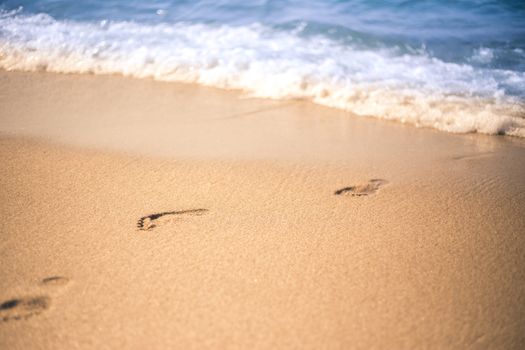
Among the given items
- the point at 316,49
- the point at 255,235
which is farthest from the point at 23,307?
the point at 316,49

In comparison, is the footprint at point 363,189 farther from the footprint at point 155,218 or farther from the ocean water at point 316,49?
the ocean water at point 316,49

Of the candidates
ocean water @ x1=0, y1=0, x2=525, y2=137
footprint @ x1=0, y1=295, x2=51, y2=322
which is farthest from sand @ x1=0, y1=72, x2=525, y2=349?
ocean water @ x1=0, y1=0, x2=525, y2=137

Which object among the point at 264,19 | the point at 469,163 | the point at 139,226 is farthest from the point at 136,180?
the point at 264,19

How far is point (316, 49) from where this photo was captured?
190 inches

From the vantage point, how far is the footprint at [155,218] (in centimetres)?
203

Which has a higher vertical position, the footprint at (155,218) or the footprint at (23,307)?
the footprint at (155,218)

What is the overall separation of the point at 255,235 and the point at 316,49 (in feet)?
11.3

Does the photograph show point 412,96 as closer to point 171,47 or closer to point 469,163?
point 469,163

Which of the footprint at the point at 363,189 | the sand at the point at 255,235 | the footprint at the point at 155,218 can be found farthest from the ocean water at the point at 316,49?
the footprint at the point at 155,218

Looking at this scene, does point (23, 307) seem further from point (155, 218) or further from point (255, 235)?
point (255, 235)

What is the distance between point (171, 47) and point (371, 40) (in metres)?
2.56

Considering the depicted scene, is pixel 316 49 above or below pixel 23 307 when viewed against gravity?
above

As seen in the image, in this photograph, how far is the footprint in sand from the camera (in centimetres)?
153

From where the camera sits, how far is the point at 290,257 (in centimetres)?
183
